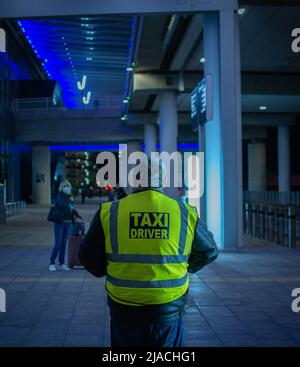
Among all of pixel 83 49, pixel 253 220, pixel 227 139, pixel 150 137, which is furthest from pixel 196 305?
pixel 150 137

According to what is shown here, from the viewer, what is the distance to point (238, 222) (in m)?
12.8

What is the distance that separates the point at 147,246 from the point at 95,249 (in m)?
0.35

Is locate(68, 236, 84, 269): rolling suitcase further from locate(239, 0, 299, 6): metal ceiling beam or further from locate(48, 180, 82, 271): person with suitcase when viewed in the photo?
locate(239, 0, 299, 6): metal ceiling beam

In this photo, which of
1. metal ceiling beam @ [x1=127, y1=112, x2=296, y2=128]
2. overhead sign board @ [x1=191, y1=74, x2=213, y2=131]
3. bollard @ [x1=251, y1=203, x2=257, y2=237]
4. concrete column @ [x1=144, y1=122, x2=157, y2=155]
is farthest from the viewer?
concrete column @ [x1=144, y1=122, x2=157, y2=155]

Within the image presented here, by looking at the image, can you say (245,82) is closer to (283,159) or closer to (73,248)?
(73,248)

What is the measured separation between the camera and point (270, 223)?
15.3 metres

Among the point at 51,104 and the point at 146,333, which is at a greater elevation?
the point at 51,104

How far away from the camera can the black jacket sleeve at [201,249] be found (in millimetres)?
3201

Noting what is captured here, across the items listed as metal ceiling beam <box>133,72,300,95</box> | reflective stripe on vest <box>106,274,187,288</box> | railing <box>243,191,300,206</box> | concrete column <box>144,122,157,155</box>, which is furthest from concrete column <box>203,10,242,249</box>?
A: concrete column <box>144,122,157,155</box>

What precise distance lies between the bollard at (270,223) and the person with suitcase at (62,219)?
681cm

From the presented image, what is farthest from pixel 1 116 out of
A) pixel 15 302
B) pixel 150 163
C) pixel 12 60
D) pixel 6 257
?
pixel 150 163

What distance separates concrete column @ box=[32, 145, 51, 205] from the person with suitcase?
117 ft

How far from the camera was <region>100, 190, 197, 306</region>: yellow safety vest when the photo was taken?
3.01 metres

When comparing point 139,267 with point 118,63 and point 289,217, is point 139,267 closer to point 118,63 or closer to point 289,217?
point 289,217
